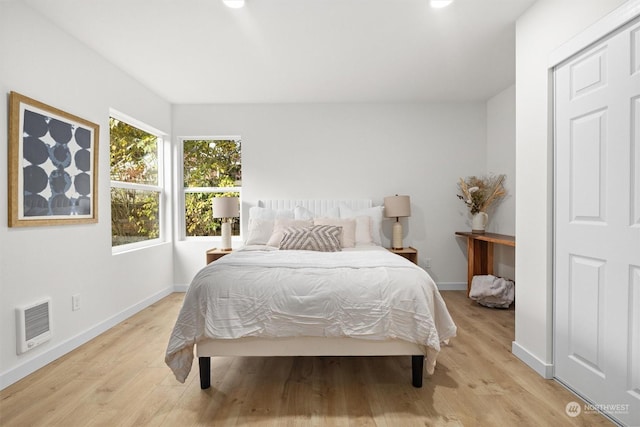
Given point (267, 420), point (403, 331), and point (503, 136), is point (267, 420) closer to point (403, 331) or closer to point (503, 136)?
point (403, 331)

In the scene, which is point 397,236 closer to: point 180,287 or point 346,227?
point 346,227

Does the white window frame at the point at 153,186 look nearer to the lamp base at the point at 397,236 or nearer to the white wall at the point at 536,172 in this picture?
the lamp base at the point at 397,236

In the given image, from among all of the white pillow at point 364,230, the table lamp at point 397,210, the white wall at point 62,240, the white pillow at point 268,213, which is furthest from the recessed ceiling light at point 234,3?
the table lamp at point 397,210

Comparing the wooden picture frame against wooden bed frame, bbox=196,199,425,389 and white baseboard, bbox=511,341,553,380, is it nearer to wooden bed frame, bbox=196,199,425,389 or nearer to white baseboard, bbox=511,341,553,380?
wooden bed frame, bbox=196,199,425,389

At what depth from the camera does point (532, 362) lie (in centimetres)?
242

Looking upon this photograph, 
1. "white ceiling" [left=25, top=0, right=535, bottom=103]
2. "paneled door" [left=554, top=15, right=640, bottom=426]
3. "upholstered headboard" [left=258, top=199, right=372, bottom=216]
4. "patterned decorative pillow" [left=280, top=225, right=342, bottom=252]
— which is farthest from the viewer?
"upholstered headboard" [left=258, top=199, right=372, bottom=216]

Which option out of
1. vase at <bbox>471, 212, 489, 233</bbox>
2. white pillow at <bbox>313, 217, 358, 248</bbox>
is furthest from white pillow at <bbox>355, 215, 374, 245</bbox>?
vase at <bbox>471, 212, 489, 233</bbox>

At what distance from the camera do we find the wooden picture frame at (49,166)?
7.59 feet

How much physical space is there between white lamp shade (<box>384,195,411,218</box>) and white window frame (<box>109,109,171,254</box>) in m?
3.00

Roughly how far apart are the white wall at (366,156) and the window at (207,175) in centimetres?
17

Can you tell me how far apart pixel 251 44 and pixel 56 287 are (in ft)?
8.33

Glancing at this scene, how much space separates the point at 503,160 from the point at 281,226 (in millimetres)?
2913

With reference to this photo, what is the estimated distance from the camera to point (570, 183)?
211 centimetres

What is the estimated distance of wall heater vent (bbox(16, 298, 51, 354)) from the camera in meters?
2.32
